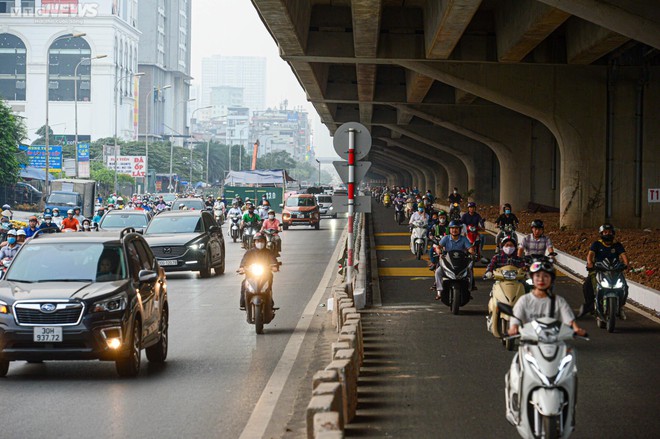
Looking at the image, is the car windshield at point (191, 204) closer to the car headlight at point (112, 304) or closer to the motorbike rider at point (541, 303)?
the car headlight at point (112, 304)

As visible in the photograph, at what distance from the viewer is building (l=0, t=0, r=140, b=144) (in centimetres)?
16388

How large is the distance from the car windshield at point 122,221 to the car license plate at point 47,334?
67.4ft

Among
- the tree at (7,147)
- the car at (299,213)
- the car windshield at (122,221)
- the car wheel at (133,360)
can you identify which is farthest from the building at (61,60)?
the car wheel at (133,360)

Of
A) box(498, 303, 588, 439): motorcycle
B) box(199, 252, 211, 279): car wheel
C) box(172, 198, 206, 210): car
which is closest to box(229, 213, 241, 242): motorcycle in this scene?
box(172, 198, 206, 210): car

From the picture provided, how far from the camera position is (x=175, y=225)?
2884 cm

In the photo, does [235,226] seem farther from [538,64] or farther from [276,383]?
[276,383]

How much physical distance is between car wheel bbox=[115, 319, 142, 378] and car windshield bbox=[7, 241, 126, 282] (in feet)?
2.58

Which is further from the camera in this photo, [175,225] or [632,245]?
[632,245]

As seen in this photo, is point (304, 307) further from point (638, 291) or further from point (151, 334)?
point (151, 334)

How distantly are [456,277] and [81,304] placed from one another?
26.3 feet

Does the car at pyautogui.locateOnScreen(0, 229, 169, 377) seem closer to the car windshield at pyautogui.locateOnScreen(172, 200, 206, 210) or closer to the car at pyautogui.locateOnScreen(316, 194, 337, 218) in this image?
the car windshield at pyautogui.locateOnScreen(172, 200, 206, 210)

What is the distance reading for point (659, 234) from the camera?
32750mm

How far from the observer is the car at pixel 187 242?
27.0 metres

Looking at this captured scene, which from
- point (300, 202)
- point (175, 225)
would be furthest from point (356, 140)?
point (300, 202)
